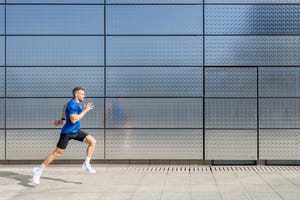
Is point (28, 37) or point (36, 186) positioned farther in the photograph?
point (28, 37)

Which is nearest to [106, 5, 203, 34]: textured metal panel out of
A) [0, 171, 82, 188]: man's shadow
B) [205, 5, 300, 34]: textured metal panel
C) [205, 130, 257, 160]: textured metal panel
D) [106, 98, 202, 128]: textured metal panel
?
[205, 5, 300, 34]: textured metal panel

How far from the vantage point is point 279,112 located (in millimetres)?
11000

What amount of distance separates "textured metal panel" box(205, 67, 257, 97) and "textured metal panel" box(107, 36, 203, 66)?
1.82 ft

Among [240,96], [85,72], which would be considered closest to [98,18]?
[85,72]

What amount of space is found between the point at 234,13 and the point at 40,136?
17.0 feet

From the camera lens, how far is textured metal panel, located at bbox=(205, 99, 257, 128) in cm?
1102

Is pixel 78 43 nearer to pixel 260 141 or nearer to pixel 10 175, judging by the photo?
pixel 10 175

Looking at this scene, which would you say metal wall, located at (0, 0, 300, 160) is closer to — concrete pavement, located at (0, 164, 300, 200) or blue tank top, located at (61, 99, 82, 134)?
concrete pavement, located at (0, 164, 300, 200)

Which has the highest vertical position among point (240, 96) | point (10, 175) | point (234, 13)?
point (234, 13)

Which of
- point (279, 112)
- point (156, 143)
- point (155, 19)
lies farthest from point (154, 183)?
point (155, 19)

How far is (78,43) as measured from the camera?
1115 cm

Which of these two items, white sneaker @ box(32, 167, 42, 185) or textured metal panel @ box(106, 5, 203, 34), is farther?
textured metal panel @ box(106, 5, 203, 34)

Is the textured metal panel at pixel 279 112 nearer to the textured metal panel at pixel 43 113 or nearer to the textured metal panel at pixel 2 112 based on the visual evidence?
the textured metal panel at pixel 43 113

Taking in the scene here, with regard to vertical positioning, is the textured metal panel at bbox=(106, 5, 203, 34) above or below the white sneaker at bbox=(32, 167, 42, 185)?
above
